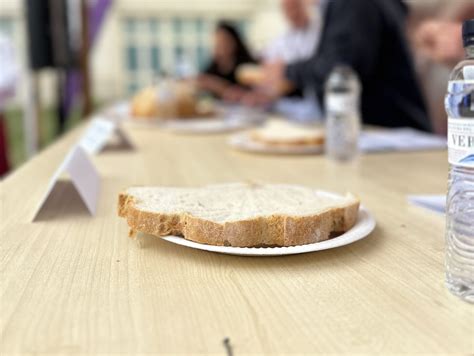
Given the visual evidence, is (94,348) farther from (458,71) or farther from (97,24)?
(97,24)

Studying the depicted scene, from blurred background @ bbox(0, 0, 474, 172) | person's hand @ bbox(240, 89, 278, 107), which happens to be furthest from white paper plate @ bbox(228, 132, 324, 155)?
blurred background @ bbox(0, 0, 474, 172)

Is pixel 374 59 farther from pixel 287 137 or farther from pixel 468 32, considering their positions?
pixel 468 32

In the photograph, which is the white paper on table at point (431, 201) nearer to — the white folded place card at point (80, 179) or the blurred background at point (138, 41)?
the white folded place card at point (80, 179)

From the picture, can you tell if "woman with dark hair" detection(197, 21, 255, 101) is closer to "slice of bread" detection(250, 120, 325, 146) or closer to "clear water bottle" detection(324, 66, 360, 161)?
"slice of bread" detection(250, 120, 325, 146)

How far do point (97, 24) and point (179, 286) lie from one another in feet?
14.0

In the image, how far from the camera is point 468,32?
1.69 feet

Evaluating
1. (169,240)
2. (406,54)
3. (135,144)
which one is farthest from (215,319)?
(406,54)

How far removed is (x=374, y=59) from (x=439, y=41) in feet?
1.21

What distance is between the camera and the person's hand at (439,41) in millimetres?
2439

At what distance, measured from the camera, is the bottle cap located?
0.51m

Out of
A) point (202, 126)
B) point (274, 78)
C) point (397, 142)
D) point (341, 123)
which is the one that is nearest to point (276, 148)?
point (341, 123)

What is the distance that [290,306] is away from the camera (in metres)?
0.53

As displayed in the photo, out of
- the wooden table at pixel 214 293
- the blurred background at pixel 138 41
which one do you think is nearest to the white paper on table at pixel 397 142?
the wooden table at pixel 214 293

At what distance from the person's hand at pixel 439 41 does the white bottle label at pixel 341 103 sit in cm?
124
